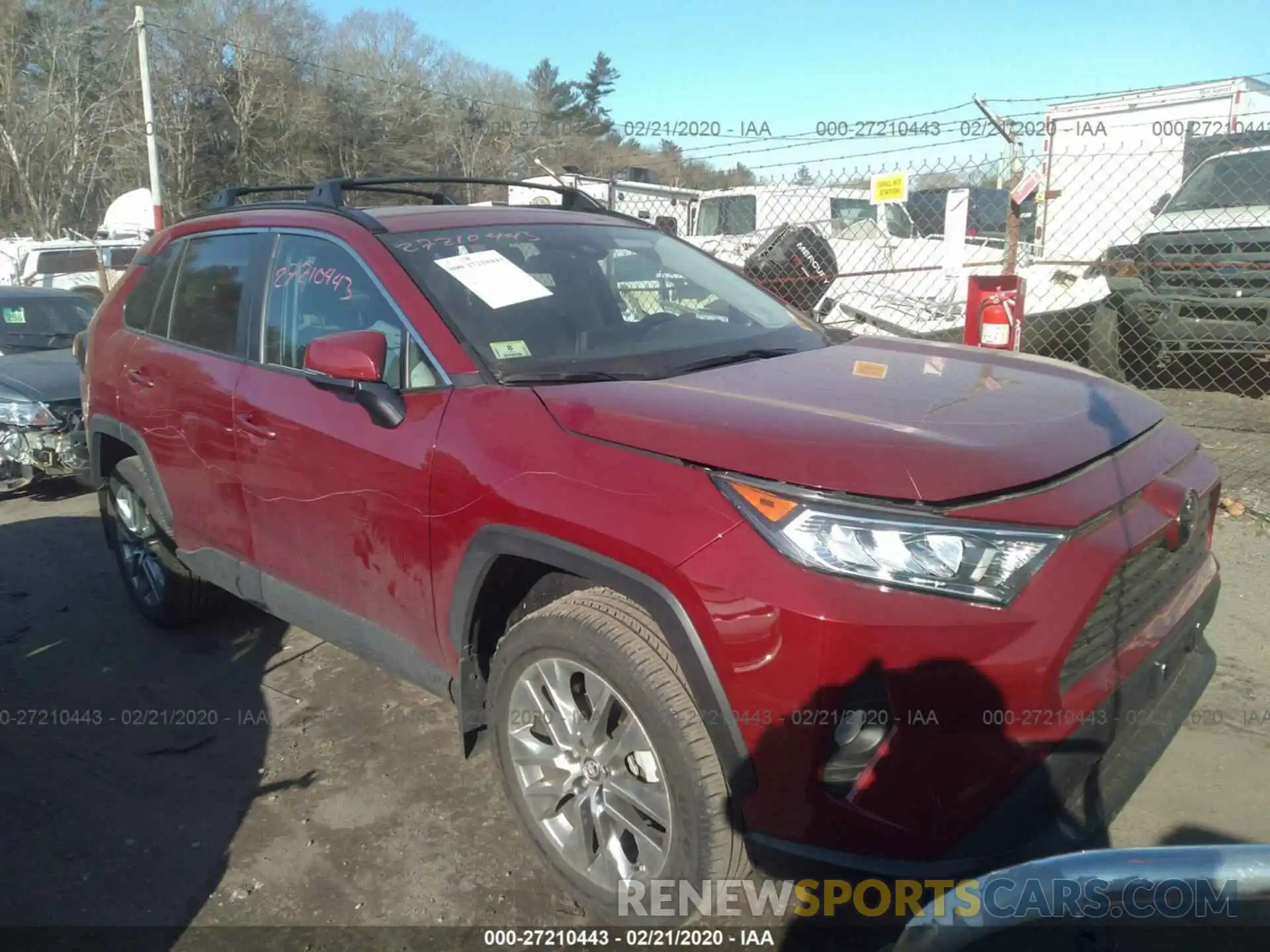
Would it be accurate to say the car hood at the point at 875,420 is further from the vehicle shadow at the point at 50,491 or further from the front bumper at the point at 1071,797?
the vehicle shadow at the point at 50,491

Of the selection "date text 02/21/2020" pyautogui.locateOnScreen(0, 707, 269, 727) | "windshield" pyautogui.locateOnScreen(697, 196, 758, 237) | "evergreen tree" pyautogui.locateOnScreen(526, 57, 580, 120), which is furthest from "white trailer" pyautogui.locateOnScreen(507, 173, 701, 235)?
"evergreen tree" pyautogui.locateOnScreen(526, 57, 580, 120)

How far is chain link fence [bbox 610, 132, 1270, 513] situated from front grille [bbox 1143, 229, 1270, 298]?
0.04ft

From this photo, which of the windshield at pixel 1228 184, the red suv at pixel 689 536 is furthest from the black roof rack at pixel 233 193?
the windshield at pixel 1228 184

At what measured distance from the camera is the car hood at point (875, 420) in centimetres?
212

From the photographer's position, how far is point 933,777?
200 centimetres

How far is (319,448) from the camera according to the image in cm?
313

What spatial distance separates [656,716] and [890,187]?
579 cm

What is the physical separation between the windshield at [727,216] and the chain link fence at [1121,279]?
2.45 metres

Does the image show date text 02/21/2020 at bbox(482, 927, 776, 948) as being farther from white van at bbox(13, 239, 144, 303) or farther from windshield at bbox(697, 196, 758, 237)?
white van at bbox(13, 239, 144, 303)

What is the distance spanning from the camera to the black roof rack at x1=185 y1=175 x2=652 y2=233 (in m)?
3.48

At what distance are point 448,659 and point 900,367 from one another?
1651 millimetres

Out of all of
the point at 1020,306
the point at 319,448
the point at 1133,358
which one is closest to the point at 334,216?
the point at 319,448

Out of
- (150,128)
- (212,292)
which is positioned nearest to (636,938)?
(212,292)

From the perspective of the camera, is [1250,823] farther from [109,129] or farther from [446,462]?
[109,129]
